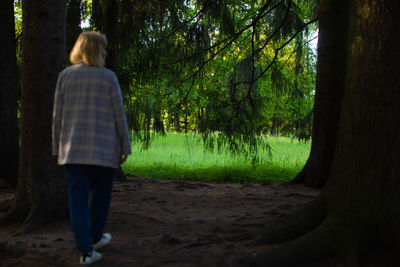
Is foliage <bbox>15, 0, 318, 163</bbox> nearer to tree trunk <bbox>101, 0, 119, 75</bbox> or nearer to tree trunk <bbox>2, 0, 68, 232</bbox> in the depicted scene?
tree trunk <bbox>101, 0, 119, 75</bbox>

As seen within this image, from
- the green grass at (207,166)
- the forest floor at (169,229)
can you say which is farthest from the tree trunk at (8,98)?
the green grass at (207,166)

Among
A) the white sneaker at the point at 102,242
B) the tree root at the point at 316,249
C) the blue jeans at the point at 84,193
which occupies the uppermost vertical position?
the blue jeans at the point at 84,193

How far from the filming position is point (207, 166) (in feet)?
34.9

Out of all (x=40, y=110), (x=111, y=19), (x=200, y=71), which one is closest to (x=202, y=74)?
(x=200, y=71)

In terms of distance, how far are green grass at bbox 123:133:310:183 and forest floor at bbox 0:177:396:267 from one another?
7.02 feet

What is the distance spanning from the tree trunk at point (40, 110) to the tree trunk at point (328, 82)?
13.2ft

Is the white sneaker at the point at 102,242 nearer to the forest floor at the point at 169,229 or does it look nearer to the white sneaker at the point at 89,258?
the forest floor at the point at 169,229

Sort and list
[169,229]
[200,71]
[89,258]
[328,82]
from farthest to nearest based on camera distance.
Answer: [200,71] → [328,82] → [169,229] → [89,258]

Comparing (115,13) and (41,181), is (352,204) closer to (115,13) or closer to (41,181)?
(41,181)

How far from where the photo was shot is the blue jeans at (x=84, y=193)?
295 cm

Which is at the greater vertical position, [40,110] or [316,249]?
[40,110]

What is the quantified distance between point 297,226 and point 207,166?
292 inches

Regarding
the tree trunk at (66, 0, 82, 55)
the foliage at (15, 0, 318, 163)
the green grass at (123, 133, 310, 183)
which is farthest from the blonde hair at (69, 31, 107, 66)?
the green grass at (123, 133, 310, 183)

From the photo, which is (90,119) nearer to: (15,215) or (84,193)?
(84,193)
